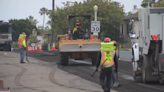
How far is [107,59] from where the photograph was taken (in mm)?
10062

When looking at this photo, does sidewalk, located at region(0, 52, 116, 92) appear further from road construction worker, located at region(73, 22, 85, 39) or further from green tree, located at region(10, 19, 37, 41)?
green tree, located at region(10, 19, 37, 41)

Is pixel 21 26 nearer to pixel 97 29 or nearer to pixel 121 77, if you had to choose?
pixel 97 29

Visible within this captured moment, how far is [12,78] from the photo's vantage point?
1427cm

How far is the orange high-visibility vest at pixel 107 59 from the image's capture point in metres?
10.0

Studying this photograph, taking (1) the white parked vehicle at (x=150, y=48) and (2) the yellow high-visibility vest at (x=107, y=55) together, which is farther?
(1) the white parked vehicle at (x=150, y=48)

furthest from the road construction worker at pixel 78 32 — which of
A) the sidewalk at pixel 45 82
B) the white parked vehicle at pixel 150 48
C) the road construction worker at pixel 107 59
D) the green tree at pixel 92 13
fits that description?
the green tree at pixel 92 13

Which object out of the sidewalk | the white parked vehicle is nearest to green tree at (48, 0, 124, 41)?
the sidewalk

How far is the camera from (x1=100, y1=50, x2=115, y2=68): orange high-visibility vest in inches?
395

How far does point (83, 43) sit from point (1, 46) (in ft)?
Result: 75.3

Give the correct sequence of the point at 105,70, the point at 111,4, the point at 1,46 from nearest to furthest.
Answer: the point at 105,70
the point at 1,46
the point at 111,4

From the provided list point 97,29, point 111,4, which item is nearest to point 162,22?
point 97,29

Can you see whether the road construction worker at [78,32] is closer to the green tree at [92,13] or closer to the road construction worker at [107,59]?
the road construction worker at [107,59]

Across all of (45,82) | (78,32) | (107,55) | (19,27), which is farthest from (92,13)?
(19,27)

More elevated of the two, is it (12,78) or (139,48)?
(139,48)
